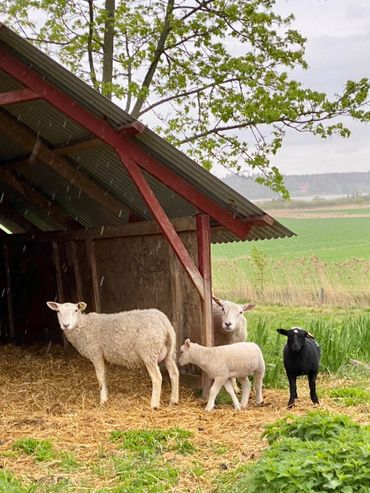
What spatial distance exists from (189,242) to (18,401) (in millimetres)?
2896

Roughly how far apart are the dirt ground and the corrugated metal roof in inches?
94.0

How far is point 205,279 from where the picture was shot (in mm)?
9367

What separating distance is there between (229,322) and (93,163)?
3012mm

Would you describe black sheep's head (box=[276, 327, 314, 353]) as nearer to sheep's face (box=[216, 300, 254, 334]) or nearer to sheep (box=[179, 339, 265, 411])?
sheep (box=[179, 339, 265, 411])

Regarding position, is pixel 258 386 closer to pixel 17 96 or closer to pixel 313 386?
pixel 313 386

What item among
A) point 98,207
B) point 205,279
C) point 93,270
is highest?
point 98,207

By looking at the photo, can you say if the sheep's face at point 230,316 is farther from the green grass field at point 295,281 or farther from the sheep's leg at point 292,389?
the green grass field at point 295,281

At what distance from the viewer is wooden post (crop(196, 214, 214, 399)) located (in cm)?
939

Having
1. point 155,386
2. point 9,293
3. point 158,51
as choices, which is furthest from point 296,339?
point 158,51

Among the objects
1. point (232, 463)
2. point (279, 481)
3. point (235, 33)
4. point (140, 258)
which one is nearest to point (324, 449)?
point (279, 481)

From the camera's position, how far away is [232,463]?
21.3 ft

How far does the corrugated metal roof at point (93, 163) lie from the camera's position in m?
8.45

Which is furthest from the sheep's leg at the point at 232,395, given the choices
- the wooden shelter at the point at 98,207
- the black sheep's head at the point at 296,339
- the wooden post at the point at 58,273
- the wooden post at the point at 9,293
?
the wooden post at the point at 9,293

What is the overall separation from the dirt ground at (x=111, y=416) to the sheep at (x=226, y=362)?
0.21 metres
